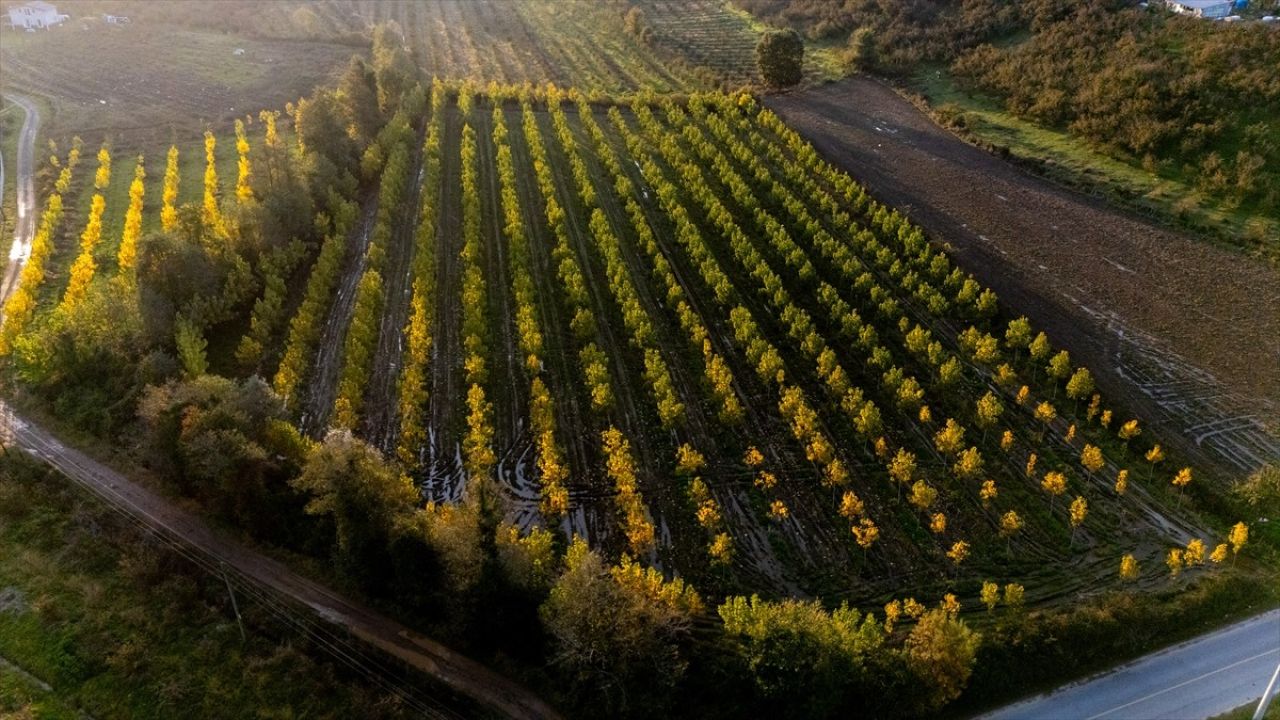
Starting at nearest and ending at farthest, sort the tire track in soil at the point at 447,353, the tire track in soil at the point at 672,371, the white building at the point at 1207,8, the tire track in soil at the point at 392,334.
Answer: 1. the tire track in soil at the point at 672,371
2. the tire track in soil at the point at 447,353
3. the tire track in soil at the point at 392,334
4. the white building at the point at 1207,8

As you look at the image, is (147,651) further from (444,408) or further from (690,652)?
(690,652)

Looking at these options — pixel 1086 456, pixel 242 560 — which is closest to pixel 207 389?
pixel 242 560

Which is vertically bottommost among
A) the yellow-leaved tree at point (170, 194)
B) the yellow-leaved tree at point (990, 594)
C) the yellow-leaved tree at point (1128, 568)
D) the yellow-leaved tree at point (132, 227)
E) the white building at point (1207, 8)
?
the yellow-leaved tree at point (990, 594)

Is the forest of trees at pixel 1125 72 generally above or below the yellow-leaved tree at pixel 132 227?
above

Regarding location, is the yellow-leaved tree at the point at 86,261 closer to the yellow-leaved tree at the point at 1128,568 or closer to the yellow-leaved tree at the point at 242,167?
the yellow-leaved tree at the point at 242,167

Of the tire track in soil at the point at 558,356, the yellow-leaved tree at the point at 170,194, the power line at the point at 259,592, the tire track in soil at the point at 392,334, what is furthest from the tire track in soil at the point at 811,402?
the yellow-leaved tree at the point at 170,194

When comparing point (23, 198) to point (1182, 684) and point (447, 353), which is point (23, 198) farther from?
point (1182, 684)

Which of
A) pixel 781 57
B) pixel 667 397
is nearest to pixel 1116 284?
pixel 667 397
